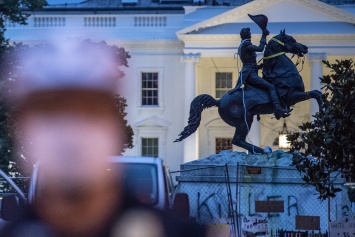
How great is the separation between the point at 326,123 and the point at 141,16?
4098cm

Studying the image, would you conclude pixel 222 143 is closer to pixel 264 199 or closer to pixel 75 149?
pixel 75 149

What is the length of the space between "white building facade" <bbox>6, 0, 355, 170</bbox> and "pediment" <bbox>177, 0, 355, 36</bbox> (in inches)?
1.8

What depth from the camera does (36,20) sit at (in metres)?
53.0

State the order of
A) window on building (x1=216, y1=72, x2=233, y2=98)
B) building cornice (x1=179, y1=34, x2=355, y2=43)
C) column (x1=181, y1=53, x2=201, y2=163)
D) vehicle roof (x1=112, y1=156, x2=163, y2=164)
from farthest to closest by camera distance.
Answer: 1. window on building (x1=216, y1=72, x2=233, y2=98)
2. column (x1=181, y1=53, x2=201, y2=163)
3. building cornice (x1=179, y1=34, x2=355, y2=43)
4. vehicle roof (x1=112, y1=156, x2=163, y2=164)

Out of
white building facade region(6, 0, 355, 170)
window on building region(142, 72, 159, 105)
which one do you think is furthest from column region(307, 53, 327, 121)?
window on building region(142, 72, 159, 105)

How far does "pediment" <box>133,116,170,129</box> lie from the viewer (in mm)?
52344

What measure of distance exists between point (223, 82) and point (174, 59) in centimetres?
282

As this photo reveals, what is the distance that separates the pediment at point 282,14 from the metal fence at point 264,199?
2959 cm

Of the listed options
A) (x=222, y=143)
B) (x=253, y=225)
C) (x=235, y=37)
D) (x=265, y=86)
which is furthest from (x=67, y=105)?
(x=253, y=225)

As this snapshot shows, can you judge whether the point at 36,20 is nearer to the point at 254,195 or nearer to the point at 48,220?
the point at 254,195

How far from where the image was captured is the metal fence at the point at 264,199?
18609mm

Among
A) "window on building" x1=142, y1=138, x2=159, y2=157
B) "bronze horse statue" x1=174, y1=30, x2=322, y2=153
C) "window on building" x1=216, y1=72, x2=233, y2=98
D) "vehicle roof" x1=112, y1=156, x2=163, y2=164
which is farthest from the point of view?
"window on building" x1=142, y1=138, x2=159, y2=157

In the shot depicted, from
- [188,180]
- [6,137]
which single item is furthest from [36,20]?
[188,180]

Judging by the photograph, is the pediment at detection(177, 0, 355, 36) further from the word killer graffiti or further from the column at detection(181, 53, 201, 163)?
the word killer graffiti
